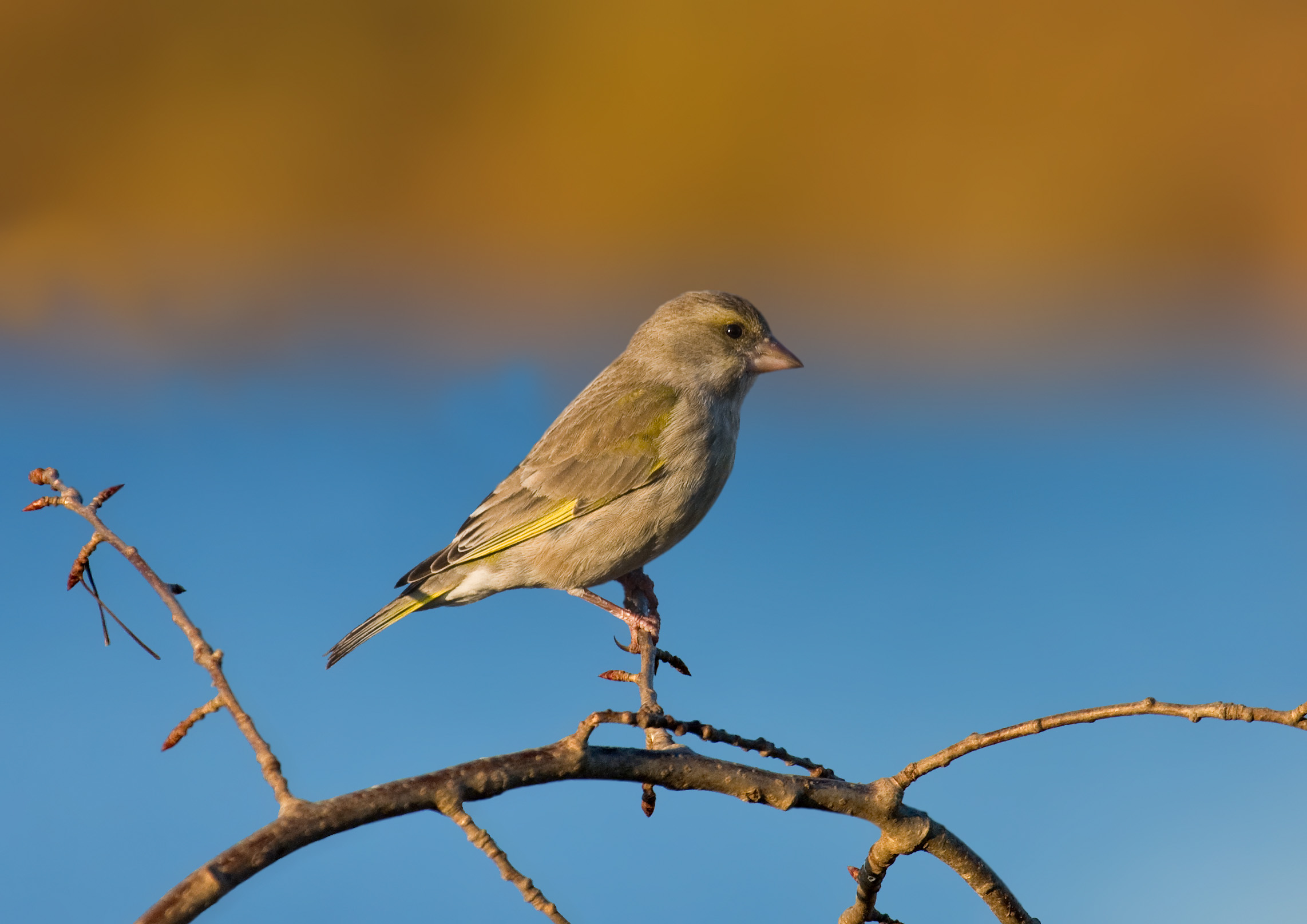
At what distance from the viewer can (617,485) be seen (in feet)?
14.8

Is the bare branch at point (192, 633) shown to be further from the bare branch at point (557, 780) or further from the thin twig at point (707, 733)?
the thin twig at point (707, 733)

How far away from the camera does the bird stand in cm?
446

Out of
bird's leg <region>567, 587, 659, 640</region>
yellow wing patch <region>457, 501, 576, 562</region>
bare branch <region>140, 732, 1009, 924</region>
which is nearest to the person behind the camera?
bare branch <region>140, 732, 1009, 924</region>

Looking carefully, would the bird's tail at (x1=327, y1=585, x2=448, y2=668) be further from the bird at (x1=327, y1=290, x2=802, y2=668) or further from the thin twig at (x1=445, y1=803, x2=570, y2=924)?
the thin twig at (x1=445, y1=803, x2=570, y2=924)

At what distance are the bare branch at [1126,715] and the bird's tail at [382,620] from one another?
284cm

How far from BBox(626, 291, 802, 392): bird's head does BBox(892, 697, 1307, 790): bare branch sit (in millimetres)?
2885

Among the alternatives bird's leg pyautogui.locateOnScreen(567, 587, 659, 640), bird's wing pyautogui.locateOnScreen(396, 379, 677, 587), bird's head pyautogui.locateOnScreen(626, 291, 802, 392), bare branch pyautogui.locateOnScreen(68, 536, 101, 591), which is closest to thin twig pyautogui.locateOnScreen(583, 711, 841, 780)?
bare branch pyautogui.locateOnScreen(68, 536, 101, 591)

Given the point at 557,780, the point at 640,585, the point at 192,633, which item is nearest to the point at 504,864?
the point at 557,780

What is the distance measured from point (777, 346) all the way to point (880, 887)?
2.94m

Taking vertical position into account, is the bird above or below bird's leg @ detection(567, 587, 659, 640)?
above

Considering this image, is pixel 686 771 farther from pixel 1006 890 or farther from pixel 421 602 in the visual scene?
pixel 421 602

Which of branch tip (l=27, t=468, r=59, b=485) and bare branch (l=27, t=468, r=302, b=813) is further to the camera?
branch tip (l=27, t=468, r=59, b=485)

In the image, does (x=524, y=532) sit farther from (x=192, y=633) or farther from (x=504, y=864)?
(x=504, y=864)

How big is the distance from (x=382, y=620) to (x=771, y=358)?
2153 mm
